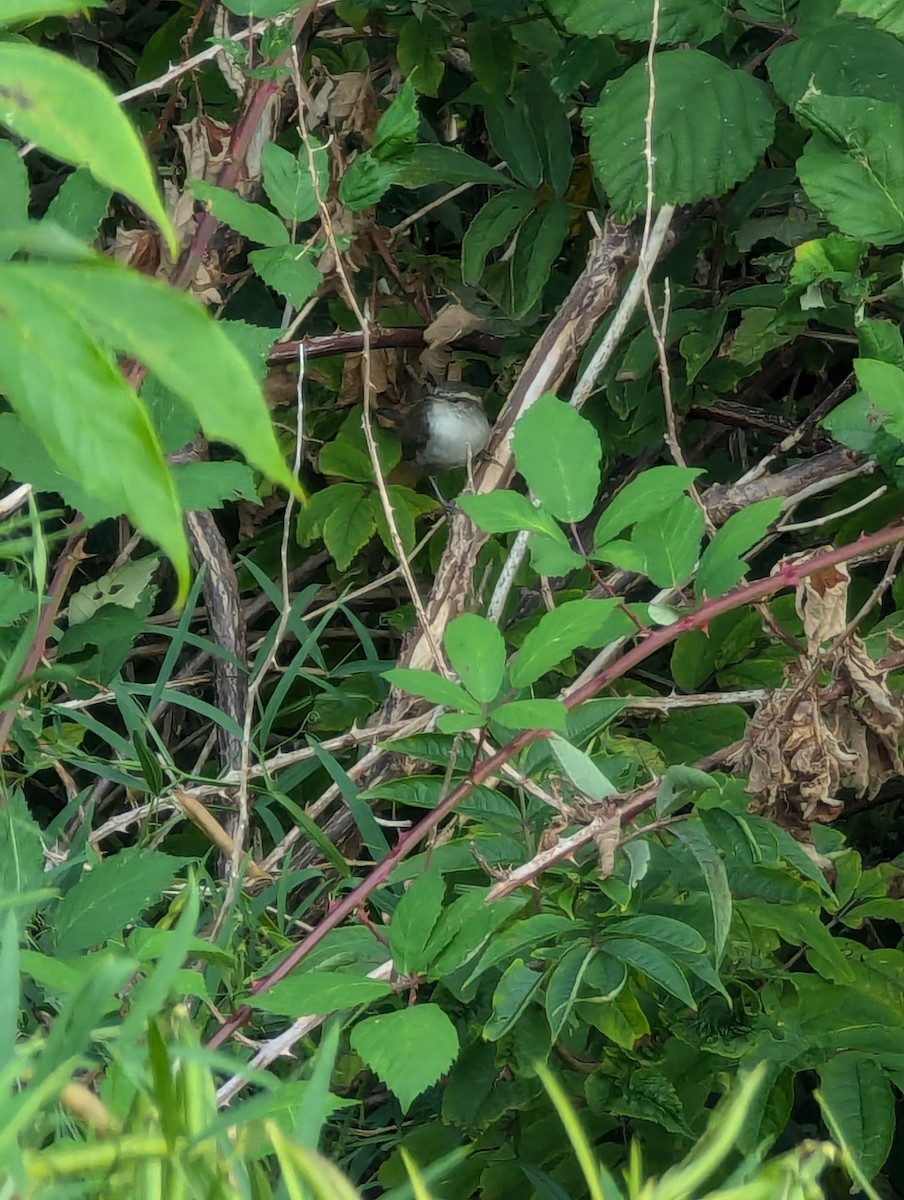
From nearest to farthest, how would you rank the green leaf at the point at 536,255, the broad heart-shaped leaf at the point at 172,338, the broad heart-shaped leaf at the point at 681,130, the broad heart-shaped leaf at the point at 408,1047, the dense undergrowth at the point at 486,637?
the broad heart-shaped leaf at the point at 172,338 < the dense undergrowth at the point at 486,637 < the broad heart-shaped leaf at the point at 408,1047 < the broad heart-shaped leaf at the point at 681,130 < the green leaf at the point at 536,255

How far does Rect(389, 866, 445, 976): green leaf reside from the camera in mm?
611

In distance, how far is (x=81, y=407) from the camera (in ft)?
0.82

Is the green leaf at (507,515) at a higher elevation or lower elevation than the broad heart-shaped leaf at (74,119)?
lower

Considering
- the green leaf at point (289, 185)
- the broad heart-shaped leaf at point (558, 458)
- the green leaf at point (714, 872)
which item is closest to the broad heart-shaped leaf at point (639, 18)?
the green leaf at point (289, 185)

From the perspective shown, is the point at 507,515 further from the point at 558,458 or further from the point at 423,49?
the point at 423,49

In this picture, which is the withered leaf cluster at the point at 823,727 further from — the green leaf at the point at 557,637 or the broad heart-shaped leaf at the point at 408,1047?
the broad heart-shaped leaf at the point at 408,1047

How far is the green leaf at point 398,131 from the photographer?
827 mm

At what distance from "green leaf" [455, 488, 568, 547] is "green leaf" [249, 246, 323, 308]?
0.83 feet

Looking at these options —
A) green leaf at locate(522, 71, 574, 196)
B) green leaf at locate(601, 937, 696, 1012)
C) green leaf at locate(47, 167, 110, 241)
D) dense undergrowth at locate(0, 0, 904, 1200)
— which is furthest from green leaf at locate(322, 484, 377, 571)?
green leaf at locate(601, 937, 696, 1012)

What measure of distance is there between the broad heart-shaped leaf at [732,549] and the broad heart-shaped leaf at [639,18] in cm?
45

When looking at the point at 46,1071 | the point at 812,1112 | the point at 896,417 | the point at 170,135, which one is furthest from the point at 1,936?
the point at 170,135

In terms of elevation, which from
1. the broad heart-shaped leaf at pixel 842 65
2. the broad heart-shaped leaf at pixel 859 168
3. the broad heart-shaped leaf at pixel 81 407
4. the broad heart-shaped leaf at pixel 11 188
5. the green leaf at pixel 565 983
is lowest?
the green leaf at pixel 565 983

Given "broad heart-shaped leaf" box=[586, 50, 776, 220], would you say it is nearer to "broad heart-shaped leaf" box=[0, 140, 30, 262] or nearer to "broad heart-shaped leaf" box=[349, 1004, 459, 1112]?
"broad heart-shaped leaf" box=[0, 140, 30, 262]

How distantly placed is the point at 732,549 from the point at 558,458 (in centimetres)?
12
